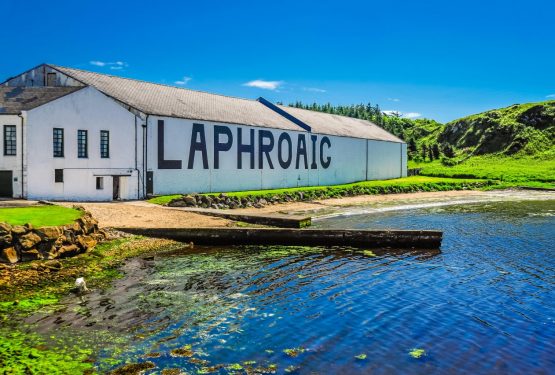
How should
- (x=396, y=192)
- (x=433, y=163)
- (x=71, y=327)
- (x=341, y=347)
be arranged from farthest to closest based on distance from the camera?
(x=433, y=163)
(x=396, y=192)
(x=71, y=327)
(x=341, y=347)

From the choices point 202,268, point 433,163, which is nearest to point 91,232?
point 202,268

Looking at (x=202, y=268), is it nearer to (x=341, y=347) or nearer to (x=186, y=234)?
(x=186, y=234)

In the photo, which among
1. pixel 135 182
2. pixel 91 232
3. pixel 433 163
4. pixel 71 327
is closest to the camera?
pixel 71 327

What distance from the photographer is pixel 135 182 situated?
143ft

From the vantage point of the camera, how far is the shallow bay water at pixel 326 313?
12.3 meters

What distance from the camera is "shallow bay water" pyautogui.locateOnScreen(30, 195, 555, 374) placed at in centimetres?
1232

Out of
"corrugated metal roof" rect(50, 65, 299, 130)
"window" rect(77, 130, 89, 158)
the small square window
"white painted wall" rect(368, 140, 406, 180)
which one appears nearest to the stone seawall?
the small square window

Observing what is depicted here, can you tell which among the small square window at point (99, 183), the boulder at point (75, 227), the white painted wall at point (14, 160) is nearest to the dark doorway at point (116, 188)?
the small square window at point (99, 183)

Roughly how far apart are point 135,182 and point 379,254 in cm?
2456

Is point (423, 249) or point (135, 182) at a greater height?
point (135, 182)

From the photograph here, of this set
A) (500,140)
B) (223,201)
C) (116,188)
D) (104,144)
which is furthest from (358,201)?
(500,140)

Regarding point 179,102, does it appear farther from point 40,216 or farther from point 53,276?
point 53,276

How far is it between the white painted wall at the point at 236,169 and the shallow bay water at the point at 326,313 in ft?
69.0

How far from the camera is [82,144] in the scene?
1612 inches
